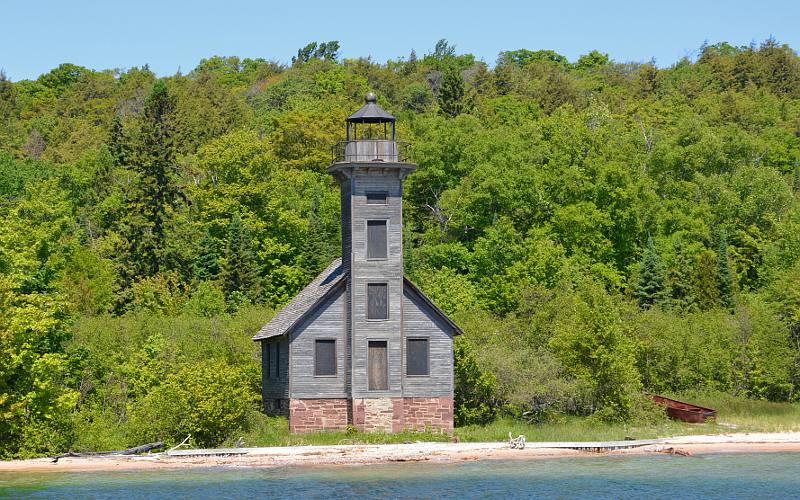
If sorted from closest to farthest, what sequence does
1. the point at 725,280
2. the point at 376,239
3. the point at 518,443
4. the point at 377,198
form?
the point at 518,443 < the point at 376,239 < the point at 377,198 < the point at 725,280

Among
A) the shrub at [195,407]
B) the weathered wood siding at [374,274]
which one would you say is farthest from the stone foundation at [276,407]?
the weathered wood siding at [374,274]

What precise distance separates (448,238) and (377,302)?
3825cm

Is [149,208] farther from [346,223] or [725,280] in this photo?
[725,280]

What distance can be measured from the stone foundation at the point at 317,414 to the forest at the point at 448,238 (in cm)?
186

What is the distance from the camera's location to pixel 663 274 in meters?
79.1

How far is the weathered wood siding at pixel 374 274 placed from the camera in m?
48.6

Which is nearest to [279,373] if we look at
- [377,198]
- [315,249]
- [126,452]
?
[126,452]

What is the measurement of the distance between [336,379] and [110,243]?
4010 cm

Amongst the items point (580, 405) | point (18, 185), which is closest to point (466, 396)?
point (580, 405)

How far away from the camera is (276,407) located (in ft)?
169

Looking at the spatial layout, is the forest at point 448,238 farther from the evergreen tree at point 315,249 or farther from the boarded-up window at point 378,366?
the boarded-up window at point 378,366

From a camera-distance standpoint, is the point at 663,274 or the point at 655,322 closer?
the point at 655,322

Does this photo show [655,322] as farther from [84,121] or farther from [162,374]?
[84,121]

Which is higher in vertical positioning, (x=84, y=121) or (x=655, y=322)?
(x=84, y=121)
